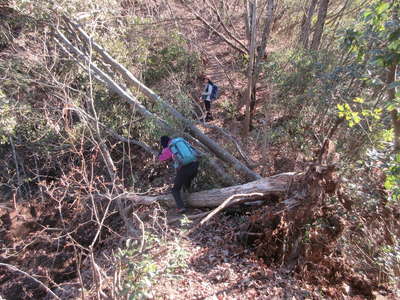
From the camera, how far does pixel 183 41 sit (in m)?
10.5

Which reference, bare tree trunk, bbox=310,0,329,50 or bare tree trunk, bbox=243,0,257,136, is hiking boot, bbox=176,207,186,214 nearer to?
bare tree trunk, bbox=243,0,257,136

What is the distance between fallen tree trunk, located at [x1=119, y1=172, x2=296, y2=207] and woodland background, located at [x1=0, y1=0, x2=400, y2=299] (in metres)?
0.09

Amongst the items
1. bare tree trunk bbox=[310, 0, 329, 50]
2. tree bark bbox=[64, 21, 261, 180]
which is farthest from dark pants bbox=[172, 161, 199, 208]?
bare tree trunk bbox=[310, 0, 329, 50]

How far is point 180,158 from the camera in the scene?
5297mm

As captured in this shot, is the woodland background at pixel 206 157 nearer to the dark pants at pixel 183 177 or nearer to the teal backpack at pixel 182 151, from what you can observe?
the dark pants at pixel 183 177

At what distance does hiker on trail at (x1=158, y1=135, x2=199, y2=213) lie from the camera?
528 centimetres

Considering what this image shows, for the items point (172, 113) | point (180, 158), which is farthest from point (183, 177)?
point (172, 113)

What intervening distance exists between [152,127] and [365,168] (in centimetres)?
483

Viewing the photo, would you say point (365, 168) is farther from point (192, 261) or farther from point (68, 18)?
point (68, 18)

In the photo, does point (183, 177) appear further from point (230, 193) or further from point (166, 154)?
point (230, 193)

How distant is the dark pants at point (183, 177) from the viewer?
17.7 feet

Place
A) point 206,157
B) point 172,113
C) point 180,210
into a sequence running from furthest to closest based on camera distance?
point 172,113, point 206,157, point 180,210

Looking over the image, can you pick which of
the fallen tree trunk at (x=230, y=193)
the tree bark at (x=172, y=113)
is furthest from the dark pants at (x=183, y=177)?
the tree bark at (x=172, y=113)

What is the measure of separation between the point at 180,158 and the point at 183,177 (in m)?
0.43
